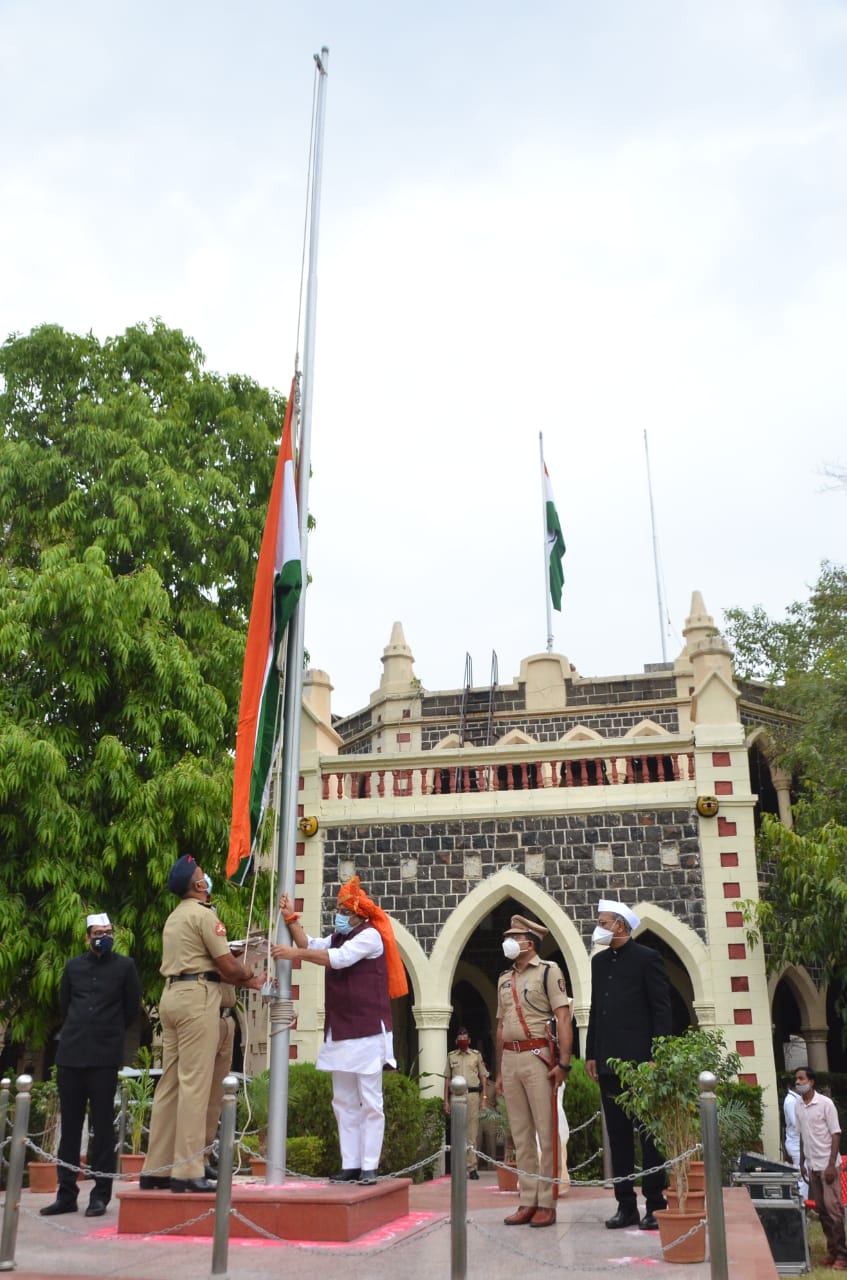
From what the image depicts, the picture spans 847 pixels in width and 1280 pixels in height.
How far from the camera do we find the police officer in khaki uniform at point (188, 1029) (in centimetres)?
648

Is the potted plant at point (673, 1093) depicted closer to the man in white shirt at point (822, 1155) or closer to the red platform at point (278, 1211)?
the red platform at point (278, 1211)

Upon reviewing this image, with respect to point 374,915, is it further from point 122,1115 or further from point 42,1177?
point 42,1177

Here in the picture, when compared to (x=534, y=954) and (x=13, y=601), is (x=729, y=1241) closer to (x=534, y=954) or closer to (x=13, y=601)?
(x=534, y=954)

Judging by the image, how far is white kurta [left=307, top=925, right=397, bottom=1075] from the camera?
6617 mm

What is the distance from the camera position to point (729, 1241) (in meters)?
5.93

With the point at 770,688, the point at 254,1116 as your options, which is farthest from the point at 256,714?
the point at 770,688

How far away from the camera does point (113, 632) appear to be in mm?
13461

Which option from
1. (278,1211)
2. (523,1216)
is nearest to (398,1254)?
(278,1211)

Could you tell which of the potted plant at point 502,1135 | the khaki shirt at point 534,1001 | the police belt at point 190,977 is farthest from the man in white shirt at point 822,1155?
the police belt at point 190,977

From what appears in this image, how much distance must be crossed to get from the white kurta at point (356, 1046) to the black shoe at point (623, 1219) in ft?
4.88

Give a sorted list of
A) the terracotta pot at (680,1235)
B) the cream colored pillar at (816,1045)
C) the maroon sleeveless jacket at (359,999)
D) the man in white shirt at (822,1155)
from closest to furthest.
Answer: the terracotta pot at (680,1235), the maroon sleeveless jacket at (359,999), the man in white shirt at (822,1155), the cream colored pillar at (816,1045)

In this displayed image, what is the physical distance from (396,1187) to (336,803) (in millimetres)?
8702

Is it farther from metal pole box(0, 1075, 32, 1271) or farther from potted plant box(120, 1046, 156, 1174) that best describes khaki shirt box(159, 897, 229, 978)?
potted plant box(120, 1046, 156, 1174)

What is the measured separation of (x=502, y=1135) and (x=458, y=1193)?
849 centimetres
